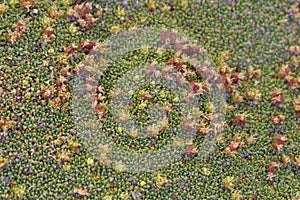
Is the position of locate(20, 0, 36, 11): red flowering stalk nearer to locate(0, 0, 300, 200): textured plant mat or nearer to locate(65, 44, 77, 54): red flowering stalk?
locate(0, 0, 300, 200): textured plant mat

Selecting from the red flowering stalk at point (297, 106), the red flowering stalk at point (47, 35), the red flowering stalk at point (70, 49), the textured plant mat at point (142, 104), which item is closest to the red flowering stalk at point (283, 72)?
the textured plant mat at point (142, 104)

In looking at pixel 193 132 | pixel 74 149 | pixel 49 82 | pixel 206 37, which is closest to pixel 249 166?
pixel 193 132

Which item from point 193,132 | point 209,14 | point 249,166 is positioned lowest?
point 249,166

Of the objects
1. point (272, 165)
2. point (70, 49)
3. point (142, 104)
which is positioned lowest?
point (272, 165)

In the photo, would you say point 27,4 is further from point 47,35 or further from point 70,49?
point 70,49

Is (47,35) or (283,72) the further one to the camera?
(283,72)

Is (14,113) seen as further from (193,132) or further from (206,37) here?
(206,37)

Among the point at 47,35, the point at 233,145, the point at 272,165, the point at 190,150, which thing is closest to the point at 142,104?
the point at 190,150

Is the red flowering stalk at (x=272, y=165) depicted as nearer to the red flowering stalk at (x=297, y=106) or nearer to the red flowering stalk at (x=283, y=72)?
the red flowering stalk at (x=297, y=106)

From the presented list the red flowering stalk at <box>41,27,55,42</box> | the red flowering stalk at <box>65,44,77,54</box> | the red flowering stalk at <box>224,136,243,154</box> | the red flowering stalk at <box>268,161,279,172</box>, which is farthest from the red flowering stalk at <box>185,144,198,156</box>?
the red flowering stalk at <box>41,27,55,42</box>
